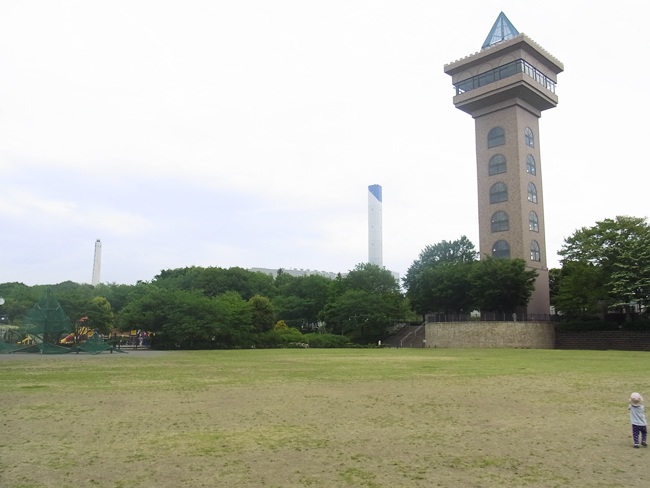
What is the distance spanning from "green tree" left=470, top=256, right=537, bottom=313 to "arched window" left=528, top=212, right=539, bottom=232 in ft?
25.9

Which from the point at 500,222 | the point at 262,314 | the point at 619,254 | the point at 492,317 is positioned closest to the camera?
the point at 619,254

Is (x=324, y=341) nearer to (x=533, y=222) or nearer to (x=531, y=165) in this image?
(x=533, y=222)

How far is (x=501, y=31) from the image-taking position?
67.1m

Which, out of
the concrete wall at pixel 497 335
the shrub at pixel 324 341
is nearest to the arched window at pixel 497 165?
the concrete wall at pixel 497 335

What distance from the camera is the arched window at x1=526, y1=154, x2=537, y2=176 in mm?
66062

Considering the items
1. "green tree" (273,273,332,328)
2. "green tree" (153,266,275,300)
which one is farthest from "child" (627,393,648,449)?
"green tree" (153,266,275,300)

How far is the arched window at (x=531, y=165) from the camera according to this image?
6606cm

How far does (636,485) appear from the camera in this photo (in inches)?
297

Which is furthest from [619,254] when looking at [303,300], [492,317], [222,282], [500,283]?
[222,282]

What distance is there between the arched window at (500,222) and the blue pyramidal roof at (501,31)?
21.3 metres

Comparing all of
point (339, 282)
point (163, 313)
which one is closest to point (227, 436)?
point (163, 313)

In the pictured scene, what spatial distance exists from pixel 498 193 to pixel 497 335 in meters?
18.1

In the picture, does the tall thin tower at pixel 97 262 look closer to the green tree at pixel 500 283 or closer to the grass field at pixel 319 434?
the green tree at pixel 500 283

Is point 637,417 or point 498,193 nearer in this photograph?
point 637,417
